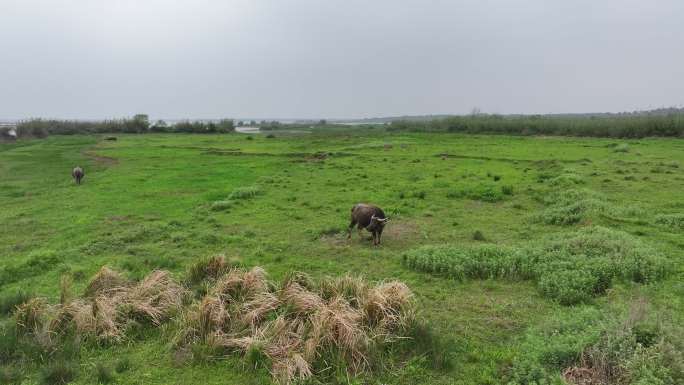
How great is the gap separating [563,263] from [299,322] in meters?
6.24

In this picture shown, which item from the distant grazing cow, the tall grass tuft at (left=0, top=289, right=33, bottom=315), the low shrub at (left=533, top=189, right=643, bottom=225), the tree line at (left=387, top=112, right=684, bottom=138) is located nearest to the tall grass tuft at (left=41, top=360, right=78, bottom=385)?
the tall grass tuft at (left=0, top=289, right=33, bottom=315)

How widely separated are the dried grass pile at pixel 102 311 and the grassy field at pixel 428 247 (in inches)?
12.2

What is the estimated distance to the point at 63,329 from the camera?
6.95m

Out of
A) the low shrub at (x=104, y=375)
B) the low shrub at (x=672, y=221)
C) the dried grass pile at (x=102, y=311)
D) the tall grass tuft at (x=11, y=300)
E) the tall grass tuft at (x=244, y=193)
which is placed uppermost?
the low shrub at (x=672, y=221)

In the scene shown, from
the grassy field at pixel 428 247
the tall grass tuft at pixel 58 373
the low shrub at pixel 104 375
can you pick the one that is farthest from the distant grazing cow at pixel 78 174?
the low shrub at pixel 104 375

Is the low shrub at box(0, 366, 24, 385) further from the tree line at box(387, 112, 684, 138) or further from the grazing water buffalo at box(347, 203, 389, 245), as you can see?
the tree line at box(387, 112, 684, 138)

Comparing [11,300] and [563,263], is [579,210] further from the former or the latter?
[11,300]

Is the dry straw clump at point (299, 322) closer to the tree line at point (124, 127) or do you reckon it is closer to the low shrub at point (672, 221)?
the low shrub at point (672, 221)

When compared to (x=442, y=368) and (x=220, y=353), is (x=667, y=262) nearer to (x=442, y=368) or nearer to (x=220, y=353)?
(x=442, y=368)

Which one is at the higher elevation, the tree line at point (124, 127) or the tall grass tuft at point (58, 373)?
the tree line at point (124, 127)

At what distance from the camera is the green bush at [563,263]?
8375 millimetres

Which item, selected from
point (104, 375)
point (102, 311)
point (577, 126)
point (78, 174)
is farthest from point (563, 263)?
point (577, 126)

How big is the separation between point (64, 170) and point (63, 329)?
26059mm

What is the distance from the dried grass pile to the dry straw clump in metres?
0.88
